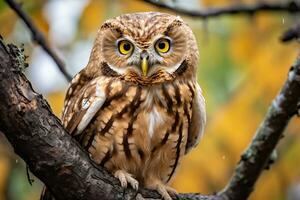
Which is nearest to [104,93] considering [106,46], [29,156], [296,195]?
[106,46]

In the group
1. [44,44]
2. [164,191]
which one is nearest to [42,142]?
[164,191]

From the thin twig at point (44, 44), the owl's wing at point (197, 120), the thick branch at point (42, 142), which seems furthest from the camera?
the thin twig at point (44, 44)

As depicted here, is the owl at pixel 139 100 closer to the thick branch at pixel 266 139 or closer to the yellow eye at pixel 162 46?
the yellow eye at pixel 162 46

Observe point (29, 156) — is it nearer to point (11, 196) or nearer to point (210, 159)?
point (210, 159)

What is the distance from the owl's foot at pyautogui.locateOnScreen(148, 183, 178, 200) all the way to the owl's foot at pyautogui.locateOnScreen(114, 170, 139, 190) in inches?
7.7

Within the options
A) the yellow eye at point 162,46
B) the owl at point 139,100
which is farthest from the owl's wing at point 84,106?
the yellow eye at point 162,46

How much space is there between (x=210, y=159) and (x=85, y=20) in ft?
4.33

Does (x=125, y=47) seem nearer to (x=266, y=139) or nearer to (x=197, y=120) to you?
(x=197, y=120)

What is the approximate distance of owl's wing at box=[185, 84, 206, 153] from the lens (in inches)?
151

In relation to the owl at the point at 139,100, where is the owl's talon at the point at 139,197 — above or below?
below

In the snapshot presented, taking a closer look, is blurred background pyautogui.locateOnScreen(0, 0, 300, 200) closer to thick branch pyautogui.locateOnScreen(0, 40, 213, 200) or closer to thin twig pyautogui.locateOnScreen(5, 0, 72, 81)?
thin twig pyautogui.locateOnScreen(5, 0, 72, 81)

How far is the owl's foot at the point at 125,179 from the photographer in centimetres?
355

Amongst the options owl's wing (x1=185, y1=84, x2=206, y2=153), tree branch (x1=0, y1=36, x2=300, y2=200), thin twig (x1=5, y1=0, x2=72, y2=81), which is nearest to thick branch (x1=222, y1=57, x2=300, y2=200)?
tree branch (x1=0, y1=36, x2=300, y2=200)

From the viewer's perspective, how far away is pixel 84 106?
367cm
